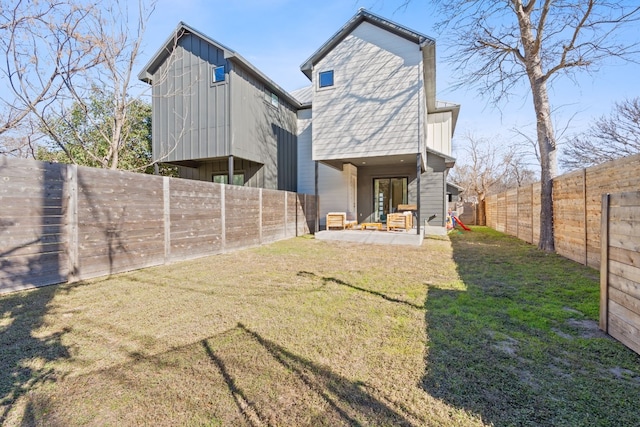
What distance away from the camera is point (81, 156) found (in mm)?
12070

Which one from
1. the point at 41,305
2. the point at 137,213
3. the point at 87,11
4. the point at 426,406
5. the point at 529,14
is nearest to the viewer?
the point at 426,406

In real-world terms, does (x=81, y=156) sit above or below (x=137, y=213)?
above

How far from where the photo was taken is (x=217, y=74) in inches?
398

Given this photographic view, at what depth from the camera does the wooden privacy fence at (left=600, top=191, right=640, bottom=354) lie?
2391 millimetres

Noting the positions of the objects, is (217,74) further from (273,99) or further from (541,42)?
(541,42)

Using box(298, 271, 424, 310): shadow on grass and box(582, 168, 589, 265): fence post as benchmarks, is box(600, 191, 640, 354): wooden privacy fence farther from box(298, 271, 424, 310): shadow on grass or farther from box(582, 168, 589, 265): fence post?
box(582, 168, 589, 265): fence post

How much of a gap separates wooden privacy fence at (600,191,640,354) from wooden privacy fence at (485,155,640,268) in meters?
2.64

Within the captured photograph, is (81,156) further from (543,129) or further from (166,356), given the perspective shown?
(543,129)

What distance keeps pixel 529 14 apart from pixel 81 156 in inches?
658

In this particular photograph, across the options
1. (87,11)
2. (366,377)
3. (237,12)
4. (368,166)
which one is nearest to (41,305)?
(366,377)

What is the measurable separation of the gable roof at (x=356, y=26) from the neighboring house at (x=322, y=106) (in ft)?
0.10

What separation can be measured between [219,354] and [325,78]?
1037 centimetres

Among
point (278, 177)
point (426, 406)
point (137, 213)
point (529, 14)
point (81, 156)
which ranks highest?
point (529, 14)

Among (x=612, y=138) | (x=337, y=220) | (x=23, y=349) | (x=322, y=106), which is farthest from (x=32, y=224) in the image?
(x=612, y=138)
